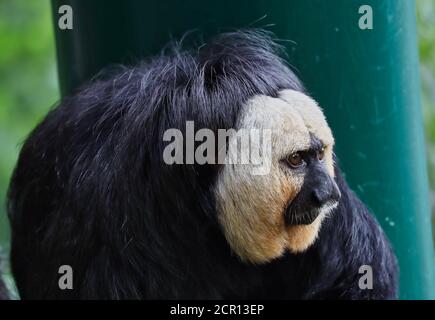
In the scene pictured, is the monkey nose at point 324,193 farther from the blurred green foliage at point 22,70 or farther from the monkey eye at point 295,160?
the blurred green foliage at point 22,70

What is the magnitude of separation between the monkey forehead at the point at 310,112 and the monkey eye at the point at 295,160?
90mm

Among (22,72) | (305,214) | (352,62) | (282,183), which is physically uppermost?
(352,62)

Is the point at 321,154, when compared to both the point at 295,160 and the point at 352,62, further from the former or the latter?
the point at 352,62

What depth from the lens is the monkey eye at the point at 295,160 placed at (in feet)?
10.1

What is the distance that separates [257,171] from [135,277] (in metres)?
0.52

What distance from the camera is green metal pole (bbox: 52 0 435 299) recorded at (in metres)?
3.41

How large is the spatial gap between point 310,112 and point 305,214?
329 mm

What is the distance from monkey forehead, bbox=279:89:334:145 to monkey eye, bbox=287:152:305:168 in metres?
0.09

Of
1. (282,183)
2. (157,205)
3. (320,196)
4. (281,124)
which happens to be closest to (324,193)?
(320,196)

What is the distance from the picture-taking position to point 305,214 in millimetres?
3104

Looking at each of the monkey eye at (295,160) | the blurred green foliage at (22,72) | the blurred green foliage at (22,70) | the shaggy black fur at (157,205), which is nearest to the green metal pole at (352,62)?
the shaggy black fur at (157,205)

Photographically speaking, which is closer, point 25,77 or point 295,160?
point 295,160

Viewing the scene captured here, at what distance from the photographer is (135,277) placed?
314cm
